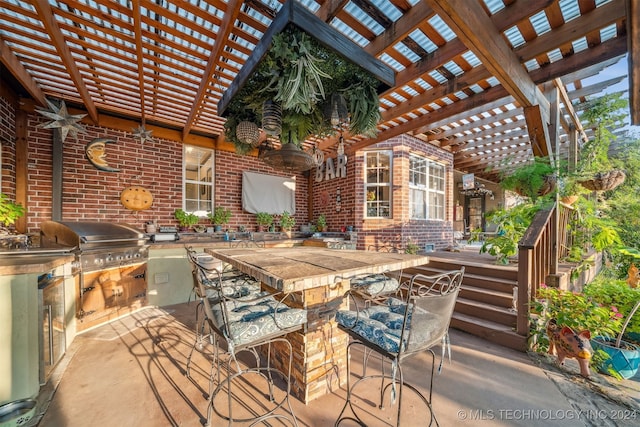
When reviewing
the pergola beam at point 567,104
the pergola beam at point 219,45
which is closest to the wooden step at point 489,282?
the pergola beam at point 567,104

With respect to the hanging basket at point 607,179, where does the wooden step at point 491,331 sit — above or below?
below

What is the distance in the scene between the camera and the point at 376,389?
1.69 meters

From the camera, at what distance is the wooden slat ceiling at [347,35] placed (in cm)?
174

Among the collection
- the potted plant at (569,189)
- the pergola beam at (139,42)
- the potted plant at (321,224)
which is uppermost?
the pergola beam at (139,42)

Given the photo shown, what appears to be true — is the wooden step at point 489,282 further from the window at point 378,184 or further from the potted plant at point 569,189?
the window at point 378,184

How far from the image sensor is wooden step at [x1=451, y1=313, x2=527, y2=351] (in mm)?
2197

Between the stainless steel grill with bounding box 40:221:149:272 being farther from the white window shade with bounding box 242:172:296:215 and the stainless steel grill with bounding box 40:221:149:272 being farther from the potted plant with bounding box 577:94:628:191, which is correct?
the potted plant with bounding box 577:94:628:191

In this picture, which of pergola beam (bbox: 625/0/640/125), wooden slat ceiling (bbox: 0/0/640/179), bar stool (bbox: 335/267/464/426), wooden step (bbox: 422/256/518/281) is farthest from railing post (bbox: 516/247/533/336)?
pergola beam (bbox: 625/0/640/125)

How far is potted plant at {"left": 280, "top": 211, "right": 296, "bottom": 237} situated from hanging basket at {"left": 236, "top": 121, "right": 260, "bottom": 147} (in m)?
2.85

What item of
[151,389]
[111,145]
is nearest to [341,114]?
[151,389]

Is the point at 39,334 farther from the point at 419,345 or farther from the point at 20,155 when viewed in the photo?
the point at 20,155

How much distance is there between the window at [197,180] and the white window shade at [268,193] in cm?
61

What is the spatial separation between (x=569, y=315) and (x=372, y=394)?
182cm

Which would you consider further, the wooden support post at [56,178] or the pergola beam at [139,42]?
the wooden support post at [56,178]
